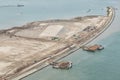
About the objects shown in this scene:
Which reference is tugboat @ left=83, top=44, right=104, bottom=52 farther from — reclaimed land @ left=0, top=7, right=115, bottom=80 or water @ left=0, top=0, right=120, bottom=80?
reclaimed land @ left=0, top=7, right=115, bottom=80

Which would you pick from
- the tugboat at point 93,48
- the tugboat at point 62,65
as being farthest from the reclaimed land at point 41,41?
the tugboat at point 93,48

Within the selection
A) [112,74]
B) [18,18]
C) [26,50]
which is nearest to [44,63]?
[26,50]

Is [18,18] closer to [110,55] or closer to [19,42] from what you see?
[19,42]

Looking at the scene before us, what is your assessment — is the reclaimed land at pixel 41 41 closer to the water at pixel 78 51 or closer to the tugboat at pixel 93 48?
the tugboat at pixel 93 48

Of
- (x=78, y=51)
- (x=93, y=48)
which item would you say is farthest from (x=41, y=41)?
(x=93, y=48)

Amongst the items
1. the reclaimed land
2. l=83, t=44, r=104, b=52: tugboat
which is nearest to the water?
l=83, t=44, r=104, b=52: tugboat

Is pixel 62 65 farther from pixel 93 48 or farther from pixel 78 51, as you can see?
pixel 93 48
